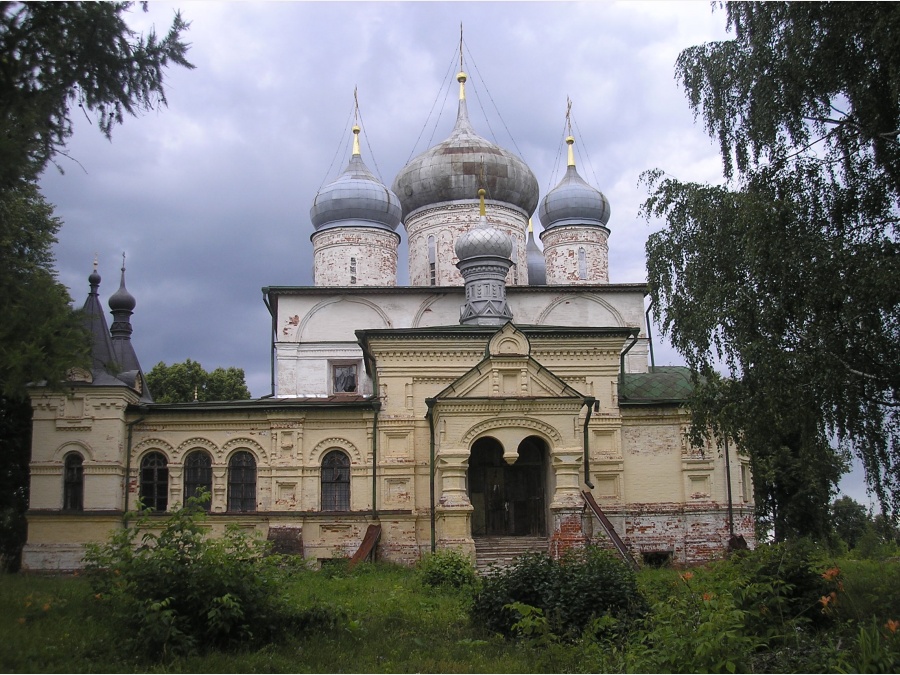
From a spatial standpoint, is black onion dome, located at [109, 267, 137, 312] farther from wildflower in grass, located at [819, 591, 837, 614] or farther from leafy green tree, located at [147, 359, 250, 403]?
wildflower in grass, located at [819, 591, 837, 614]

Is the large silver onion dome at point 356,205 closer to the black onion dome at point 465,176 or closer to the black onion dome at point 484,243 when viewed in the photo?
the black onion dome at point 465,176

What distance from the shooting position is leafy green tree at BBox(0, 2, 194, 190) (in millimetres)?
8102

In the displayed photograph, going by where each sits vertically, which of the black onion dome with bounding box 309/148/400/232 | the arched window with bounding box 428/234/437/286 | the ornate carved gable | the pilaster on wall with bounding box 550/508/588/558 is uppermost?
the black onion dome with bounding box 309/148/400/232

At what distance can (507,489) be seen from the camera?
1744 centimetres

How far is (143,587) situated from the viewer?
8195 millimetres

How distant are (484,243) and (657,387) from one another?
5029mm

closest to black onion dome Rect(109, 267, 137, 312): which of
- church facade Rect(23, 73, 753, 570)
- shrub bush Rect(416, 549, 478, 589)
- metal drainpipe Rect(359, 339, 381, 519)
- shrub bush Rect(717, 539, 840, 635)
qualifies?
church facade Rect(23, 73, 753, 570)

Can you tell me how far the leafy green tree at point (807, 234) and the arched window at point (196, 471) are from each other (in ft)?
31.5

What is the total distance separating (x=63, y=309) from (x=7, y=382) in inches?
33.3

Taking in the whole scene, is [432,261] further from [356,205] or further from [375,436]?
[375,436]

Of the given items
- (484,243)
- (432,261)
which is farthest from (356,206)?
(484,243)

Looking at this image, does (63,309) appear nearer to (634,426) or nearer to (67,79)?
(67,79)

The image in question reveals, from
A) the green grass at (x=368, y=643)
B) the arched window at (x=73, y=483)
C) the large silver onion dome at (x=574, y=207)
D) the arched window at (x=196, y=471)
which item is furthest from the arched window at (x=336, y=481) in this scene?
the large silver onion dome at (x=574, y=207)

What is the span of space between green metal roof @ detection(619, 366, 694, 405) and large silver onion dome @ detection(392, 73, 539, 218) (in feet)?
26.3
